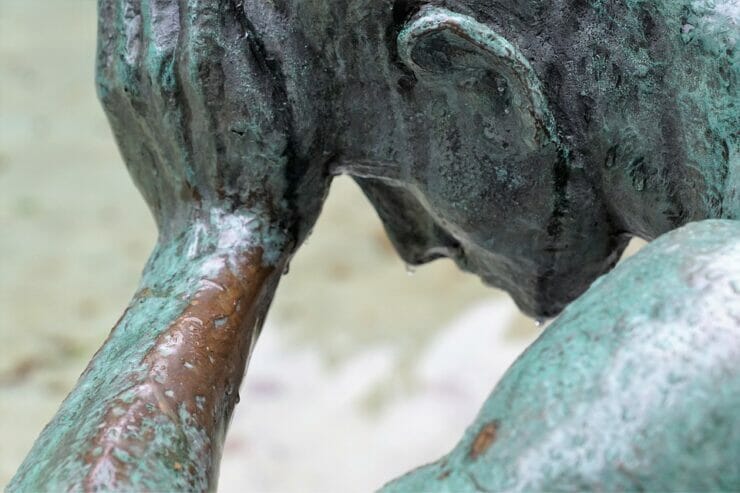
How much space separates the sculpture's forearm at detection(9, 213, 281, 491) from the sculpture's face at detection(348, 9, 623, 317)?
0.12m

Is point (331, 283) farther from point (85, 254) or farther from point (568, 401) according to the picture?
point (568, 401)

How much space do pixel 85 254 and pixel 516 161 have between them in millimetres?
1638

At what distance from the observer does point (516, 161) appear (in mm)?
758

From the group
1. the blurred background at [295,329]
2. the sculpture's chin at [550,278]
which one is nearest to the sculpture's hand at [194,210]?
the sculpture's chin at [550,278]

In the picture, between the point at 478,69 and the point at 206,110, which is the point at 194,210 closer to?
the point at 206,110

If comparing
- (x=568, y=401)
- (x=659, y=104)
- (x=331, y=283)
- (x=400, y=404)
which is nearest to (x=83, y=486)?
(x=568, y=401)

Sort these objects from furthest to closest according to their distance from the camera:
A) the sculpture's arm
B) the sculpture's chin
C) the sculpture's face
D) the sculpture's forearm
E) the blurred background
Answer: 1. the blurred background
2. the sculpture's chin
3. the sculpture's face
4. the sculpture's forearm
5. the sculpture's arm

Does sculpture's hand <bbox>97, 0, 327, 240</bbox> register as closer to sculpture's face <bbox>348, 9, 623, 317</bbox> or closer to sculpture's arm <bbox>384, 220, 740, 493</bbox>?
sculpture's face <bbox>348, 9, 623, 317</bbox>

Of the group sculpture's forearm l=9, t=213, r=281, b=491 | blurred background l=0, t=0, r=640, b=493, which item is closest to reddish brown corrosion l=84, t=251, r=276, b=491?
sculpture's forearm l=9, t=213, r=281, b=491

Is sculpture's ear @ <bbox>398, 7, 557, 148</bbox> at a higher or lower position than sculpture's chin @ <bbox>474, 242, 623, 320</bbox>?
higher

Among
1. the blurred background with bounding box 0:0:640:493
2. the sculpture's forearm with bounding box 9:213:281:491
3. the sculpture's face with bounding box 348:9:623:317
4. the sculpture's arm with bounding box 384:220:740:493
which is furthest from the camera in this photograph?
the blurred background with bounding box 0:0:640:493

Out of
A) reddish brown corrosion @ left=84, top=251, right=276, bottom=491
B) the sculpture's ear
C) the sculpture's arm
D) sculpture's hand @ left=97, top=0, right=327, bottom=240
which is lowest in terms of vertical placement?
the sculpture's arm

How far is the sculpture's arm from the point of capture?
0.51 meters

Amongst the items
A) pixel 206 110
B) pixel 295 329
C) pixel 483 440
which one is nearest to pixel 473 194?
pixel 206 110
